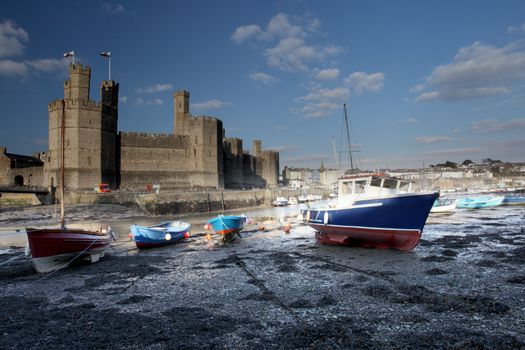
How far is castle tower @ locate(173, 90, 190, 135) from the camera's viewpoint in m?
45.5

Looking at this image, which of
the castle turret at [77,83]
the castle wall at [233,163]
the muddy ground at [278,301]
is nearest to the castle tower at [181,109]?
the castle wall at [233,163]

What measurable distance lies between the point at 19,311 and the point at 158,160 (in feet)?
122

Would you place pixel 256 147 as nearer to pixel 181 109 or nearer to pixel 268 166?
pixel 268 166

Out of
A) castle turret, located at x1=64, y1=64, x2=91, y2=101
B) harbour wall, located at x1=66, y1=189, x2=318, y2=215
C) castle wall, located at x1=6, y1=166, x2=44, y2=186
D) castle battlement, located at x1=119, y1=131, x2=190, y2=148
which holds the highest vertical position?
castle turret, located at x1=64, y1=64, x2=91, y2=101

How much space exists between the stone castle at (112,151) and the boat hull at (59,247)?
89.6ft

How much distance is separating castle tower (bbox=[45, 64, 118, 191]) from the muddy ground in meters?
26.2

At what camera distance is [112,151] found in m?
38.5

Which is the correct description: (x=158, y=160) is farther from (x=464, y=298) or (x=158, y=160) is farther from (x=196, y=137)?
(x=464, y=298)

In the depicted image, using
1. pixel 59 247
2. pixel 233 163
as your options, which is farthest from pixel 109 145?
pixel 59 247

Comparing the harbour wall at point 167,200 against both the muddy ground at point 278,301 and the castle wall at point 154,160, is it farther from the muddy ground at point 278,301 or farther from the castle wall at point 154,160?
the muddy ground at point 278,301

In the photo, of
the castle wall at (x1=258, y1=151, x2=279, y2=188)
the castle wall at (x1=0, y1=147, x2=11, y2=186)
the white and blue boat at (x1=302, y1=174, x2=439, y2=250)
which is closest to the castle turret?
the castle wall at (x1=0, y1=147, x2=11, y2=186)

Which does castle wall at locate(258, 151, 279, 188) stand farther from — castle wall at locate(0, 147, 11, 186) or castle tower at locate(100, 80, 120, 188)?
castle wall at locate(0, 147, 11, 186)

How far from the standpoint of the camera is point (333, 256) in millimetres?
10555

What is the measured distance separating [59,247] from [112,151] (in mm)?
31410
